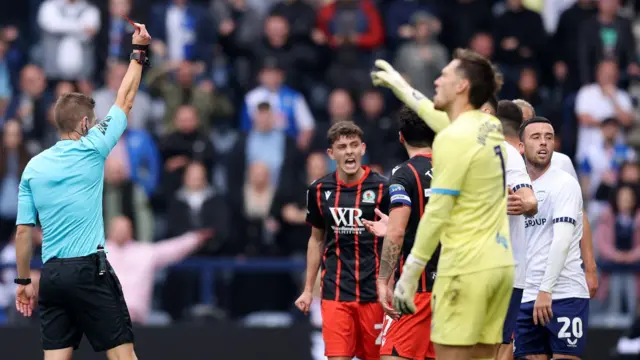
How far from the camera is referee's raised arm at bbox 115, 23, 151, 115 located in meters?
8.97

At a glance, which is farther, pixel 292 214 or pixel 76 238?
pixel 292 214

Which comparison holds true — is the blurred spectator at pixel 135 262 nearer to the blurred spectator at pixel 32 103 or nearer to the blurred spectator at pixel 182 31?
the blurred spectator at pixel 32 103

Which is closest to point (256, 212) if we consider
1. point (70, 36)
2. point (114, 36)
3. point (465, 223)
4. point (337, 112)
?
point (337, 112)

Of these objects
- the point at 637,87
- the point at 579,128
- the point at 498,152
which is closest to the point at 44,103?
the point at 579,128

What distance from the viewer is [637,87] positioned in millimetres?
17812

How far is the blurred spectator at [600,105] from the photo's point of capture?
16359mm

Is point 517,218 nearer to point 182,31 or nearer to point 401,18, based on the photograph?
point 401,18

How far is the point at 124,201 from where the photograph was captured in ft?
49.1

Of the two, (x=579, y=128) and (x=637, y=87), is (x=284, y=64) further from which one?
(x=637, y=87)

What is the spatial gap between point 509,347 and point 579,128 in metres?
8.10

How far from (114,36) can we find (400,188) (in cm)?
983

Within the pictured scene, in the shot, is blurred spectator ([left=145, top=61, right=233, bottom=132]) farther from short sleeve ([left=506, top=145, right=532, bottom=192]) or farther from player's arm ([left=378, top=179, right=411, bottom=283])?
short sleeve ([left=506, top=145, right=532, bottom=192])

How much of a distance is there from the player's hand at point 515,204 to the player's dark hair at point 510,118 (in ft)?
3.10

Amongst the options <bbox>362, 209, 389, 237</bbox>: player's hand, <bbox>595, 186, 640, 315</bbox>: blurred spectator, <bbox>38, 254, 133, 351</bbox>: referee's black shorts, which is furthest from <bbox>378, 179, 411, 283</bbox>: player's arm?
<bbox>595, 186, 640, 315</bbox>: blurred spectator
